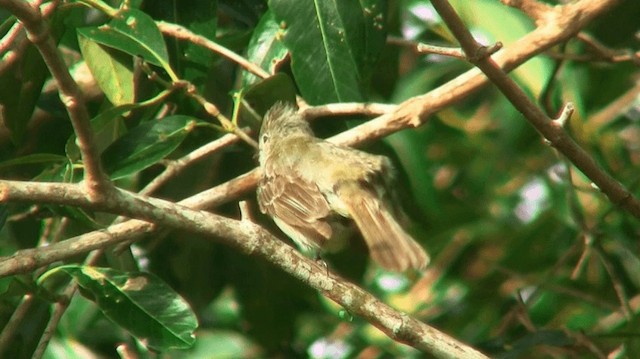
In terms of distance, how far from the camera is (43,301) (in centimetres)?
349

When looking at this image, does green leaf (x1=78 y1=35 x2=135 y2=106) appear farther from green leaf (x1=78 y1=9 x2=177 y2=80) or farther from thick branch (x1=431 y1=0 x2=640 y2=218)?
thick branch (x1=431 y1=0 x2=640 y2=218)

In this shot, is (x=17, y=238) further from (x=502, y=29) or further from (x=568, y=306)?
(x=568, y=306)

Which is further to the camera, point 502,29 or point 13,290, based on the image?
point 502,29

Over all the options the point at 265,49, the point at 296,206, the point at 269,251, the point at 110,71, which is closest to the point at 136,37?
the point at 110,71

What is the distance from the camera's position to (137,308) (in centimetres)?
328

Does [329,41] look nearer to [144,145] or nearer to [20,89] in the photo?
[144,145]

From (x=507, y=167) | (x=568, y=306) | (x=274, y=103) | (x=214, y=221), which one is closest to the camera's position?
(x=214, y=221)

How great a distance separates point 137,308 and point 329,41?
1165 mm

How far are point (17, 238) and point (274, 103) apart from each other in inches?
48.2

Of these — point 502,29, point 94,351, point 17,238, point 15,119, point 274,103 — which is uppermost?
point 502,29

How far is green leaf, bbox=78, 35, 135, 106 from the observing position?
3662 millimetres

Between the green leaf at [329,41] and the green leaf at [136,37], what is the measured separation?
16.5 inches

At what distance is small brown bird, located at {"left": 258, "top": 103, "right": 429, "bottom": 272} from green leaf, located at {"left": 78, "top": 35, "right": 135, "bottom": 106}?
1.86ft

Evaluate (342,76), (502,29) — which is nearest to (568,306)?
(502,29)
